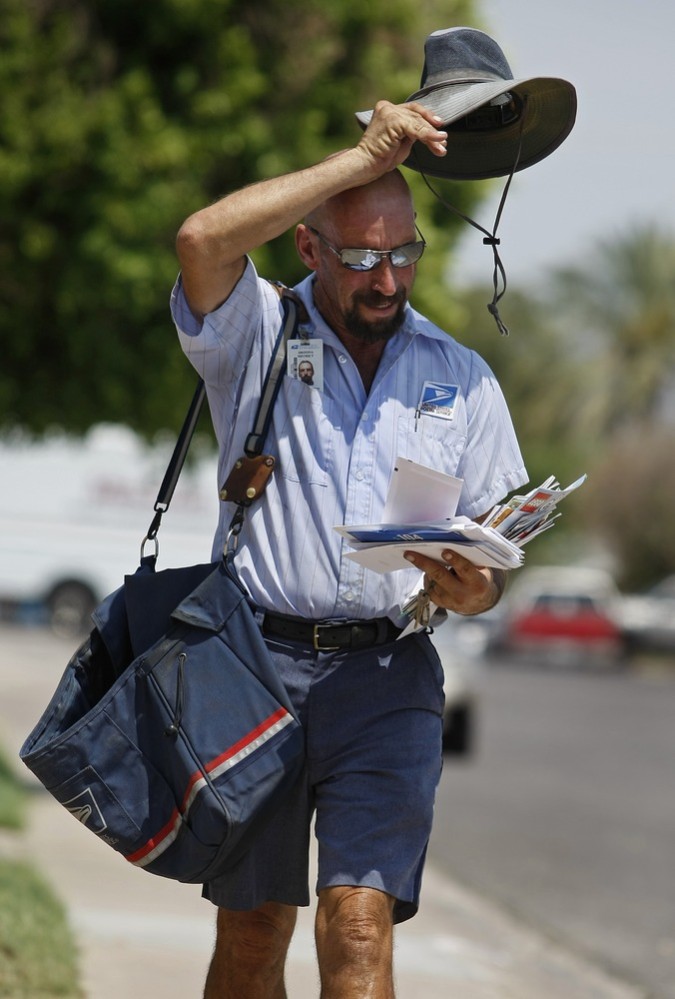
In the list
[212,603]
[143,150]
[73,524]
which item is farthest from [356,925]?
[73,524]

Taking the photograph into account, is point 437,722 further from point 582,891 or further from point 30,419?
point 30,419

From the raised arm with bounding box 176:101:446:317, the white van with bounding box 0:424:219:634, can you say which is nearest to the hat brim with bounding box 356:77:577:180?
the raised arm with bounding box 176:101:446:317

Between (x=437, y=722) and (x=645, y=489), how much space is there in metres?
33.1

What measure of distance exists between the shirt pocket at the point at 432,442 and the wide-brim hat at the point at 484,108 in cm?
64

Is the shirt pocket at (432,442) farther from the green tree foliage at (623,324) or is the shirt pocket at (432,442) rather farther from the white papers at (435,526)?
the green tree foliage at (623,324)

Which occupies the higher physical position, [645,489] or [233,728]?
[645,489]

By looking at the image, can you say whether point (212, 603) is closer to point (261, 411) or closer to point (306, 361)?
point (261, 411)

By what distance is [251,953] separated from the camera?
370 cm

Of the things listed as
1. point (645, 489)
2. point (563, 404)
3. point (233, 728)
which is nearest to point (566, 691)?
point (645, 489)

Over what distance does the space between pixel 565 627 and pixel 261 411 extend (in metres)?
27.0

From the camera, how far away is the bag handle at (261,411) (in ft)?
11.8

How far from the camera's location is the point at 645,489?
118ft

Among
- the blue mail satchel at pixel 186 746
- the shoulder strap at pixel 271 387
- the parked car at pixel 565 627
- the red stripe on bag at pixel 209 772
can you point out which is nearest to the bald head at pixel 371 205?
the shoulder strap at pixel 271 387

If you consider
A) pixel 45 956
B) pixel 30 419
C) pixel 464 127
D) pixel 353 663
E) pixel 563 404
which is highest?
pixel 563 404
